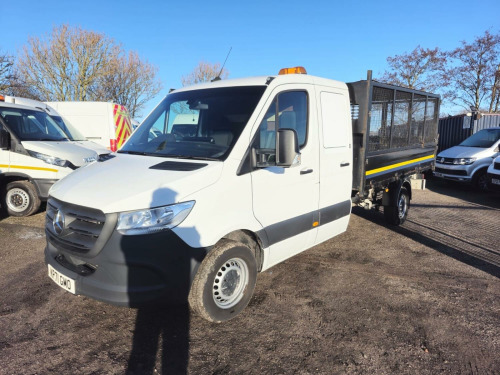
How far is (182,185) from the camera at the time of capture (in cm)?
282

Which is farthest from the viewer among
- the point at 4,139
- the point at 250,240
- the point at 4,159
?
the point at 4,159

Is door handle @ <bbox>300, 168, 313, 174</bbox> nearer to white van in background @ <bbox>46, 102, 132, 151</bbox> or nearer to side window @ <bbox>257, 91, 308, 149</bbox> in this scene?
side window @ <bbox>257, 91, 308, 149</bbox>

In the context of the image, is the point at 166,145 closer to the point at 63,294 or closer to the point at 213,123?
the point at 213,123

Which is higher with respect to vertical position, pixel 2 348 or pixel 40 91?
pixel 40 91

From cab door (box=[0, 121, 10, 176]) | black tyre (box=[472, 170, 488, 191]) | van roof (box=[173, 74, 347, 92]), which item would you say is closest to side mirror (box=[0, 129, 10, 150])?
cab door (box=[0, 121, 10, 176])

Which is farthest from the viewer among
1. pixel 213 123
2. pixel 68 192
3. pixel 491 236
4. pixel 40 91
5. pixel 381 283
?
pixel 40 91

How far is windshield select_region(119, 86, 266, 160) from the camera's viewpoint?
3.40 m

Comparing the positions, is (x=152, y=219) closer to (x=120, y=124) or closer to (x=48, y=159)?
(x=48, y=159)

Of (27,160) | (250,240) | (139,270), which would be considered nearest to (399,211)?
(250,240)

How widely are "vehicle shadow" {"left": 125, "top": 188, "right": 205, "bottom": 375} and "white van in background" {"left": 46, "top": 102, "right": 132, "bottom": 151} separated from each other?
942cm

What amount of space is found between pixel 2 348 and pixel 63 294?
0.98 m

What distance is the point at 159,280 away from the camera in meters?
2.78

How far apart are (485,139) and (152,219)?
12.5m

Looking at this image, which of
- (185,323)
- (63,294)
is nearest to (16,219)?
(63,294)
